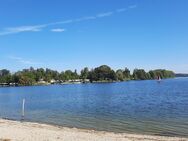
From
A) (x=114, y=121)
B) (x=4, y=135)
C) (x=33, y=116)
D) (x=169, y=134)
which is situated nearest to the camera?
(x=4, y=135)

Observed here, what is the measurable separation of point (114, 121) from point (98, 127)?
4.78m

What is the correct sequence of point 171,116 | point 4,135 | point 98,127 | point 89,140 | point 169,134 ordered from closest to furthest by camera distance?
point 89,140 < point 4,135 < point 169,134 < point 98,127 < point 171,116

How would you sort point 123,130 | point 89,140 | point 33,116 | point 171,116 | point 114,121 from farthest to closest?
point 33,116, point 171,116, point 114,121, point 123,130, point 89,140

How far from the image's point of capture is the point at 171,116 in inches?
1778

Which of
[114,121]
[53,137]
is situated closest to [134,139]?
[53,137]

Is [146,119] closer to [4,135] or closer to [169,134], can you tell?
[169,134]

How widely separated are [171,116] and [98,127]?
39.1 feet

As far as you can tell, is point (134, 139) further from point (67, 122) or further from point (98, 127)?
point (67, 122)

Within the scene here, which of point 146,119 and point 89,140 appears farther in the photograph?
point 146,119

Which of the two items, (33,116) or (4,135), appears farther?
(33,116)

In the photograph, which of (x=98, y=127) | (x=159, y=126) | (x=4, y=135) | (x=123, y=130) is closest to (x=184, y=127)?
(x=159, y=126)

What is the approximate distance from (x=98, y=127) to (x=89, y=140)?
12.4 metres

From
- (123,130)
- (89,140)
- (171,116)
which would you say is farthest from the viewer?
(171,116)

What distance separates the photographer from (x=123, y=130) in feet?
115
